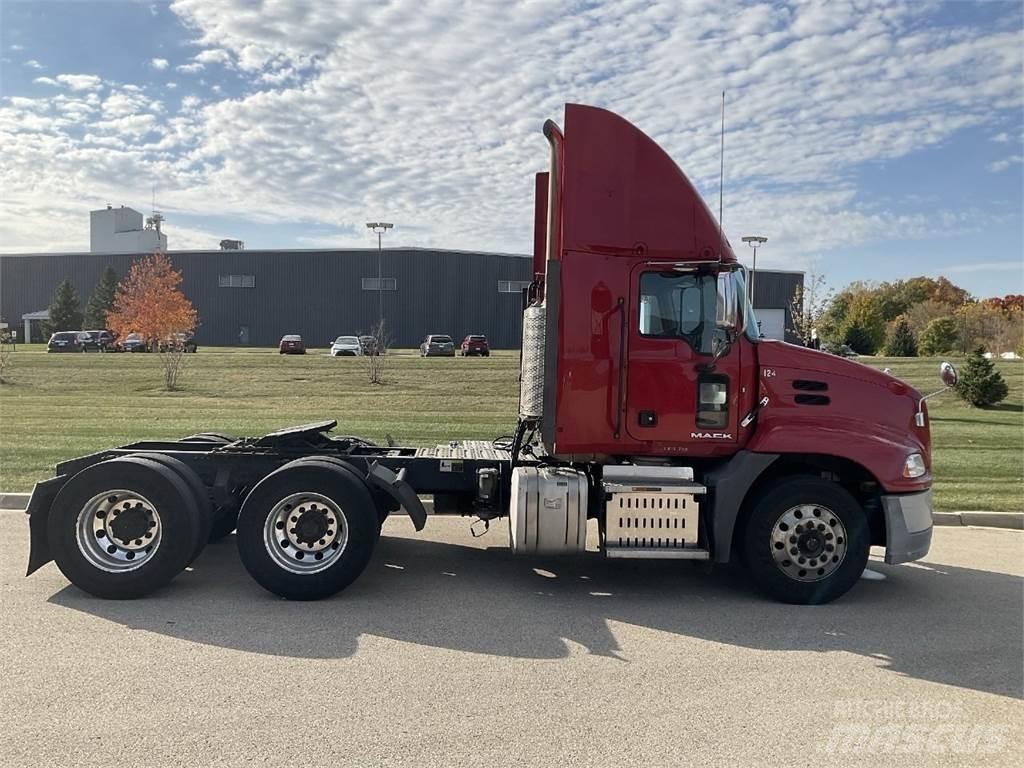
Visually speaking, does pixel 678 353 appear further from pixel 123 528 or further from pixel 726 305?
pixel 123 528

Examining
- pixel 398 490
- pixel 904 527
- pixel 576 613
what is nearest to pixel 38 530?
pixel 398 490

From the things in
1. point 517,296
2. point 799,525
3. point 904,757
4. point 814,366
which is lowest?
point 904,757

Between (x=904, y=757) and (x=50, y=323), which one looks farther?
(x=50, y=323)

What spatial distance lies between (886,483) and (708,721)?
2923 mm

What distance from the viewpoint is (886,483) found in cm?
604

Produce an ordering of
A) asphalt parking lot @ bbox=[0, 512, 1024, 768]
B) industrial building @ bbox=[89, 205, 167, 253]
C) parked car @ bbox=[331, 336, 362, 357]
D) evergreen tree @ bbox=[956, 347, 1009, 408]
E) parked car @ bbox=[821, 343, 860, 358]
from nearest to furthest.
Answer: asphalt parking lot @ bbox=[0, 512, 1024, 768] → parked car @ bbox=[821, 343, 860, 358] → evergreen tree @ bbox=[956, 347, 1009, 408] → parked car @ bbox=[331, 336, 362, 357] → industrial building @ bbox=[89, 205, 167, 253]

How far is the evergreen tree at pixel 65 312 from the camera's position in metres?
59.6

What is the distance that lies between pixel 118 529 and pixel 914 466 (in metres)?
6.29

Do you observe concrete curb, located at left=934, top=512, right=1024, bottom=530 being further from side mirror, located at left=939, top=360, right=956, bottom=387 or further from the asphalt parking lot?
side mirror, located at left=939, top=360, right=956, bottom=387

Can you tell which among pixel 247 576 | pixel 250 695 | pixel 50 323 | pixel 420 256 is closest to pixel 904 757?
pixel 250 695

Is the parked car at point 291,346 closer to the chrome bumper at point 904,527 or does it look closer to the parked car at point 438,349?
the parked car at point 438,349

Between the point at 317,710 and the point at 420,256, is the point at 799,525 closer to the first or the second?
the point at 317,710

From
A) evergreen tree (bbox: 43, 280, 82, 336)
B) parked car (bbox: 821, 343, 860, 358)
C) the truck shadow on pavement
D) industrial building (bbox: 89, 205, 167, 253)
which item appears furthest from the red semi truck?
industrial building (bbox: 89, 205, 167, 253)

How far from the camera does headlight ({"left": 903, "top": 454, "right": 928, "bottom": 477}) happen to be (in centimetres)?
608
